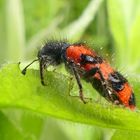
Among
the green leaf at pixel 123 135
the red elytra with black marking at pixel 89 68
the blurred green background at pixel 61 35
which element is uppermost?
the red elytra with black marking at pixel 89 68

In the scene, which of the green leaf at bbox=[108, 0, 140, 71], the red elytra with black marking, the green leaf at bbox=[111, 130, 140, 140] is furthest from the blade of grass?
the green leaf at bbox=[111, 130, 140, 140]

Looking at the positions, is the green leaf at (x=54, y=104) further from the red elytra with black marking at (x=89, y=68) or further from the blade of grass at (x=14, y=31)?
the blade of grass at (x=14, y=31)

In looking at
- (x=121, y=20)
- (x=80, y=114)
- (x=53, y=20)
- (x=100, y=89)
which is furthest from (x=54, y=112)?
(x=53, y=20)

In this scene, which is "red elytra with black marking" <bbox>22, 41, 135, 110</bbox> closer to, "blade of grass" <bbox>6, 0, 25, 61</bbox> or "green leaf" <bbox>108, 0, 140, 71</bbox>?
"green leaf" <bbox>108, 0, 140, 71</bbox>

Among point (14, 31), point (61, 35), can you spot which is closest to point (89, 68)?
point (61, 35)

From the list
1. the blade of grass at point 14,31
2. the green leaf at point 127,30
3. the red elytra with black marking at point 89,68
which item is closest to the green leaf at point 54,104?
the red elytra with black marking at point 89,68
